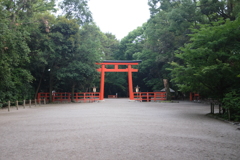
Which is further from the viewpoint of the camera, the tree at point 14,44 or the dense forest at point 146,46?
the tree at point 14,44

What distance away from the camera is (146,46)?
33.5 meters

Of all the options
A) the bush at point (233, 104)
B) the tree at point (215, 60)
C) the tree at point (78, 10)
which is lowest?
the bush at point (233, 104)

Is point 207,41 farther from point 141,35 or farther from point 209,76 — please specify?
point 141,35

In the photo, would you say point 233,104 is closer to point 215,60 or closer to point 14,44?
point 215,60

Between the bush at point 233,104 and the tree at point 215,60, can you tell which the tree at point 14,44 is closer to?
the tree at point 215,60

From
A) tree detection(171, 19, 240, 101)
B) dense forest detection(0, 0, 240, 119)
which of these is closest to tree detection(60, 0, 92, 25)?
dense forest detection(0, 0, 240, 119)

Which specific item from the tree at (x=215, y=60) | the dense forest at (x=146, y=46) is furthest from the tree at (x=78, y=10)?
the tree at (x=215, y=60)

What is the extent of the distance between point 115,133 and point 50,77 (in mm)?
21471

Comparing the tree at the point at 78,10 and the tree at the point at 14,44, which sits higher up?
the tree at the point at 78,10

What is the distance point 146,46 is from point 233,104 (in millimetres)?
24945

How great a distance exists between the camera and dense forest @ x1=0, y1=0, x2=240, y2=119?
35.3 feet

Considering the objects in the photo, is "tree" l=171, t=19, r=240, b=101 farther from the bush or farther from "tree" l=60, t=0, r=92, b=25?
"tree" l=60, t=0, r=92, b=25

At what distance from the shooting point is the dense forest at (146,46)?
10.8 m

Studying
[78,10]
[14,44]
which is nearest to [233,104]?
[14,44]
